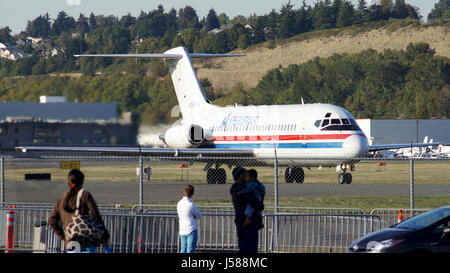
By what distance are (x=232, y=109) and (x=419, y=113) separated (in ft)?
219

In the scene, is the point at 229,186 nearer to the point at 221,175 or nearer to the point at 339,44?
the point at 221,175

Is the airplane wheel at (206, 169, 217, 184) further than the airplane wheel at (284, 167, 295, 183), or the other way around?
the airplane wheel at (206, 169, 217, 184)

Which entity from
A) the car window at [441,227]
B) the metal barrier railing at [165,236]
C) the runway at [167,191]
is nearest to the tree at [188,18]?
the runway at [167,191]

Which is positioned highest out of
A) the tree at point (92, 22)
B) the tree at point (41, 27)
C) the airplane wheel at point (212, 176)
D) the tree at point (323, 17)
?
the tree at point (323, 17)

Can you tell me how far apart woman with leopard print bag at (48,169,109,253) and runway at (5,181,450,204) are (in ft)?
50.4

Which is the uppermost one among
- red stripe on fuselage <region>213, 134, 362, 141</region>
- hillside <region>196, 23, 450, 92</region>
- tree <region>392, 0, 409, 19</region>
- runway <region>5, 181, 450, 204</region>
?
tree <region>392, 0, 409, 19</region>

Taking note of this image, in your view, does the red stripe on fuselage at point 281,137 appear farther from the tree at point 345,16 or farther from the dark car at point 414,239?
the tree at point 345,16

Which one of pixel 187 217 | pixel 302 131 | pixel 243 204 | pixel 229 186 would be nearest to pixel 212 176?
pixel 229 186

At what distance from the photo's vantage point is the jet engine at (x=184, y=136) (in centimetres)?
3909

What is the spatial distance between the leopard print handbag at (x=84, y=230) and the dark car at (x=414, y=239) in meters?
4.70

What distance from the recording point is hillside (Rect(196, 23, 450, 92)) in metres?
136

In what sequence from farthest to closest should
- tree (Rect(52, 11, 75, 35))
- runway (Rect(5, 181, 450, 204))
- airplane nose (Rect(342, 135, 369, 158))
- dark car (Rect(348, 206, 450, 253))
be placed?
1. tree (Rect(52, 11, 75, 35))
2. airplane nose (Rect(342, 135, 369, 158))
3. runway (Rect(5, 181, 450, 204))
4. dark car (Rect(348, 206, 450, 253))

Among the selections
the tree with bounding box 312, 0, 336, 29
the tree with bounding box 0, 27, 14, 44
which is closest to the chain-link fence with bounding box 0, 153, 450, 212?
the tree with bounding box 0, 27, 14, 44

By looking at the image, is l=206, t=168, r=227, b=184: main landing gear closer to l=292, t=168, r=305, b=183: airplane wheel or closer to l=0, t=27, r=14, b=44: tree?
l=292, t=168, r=305, b=183: airplane wheel
